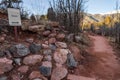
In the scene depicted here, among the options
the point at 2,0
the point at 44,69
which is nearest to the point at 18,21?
the point at 44,69

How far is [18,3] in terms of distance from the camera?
34.0 feet

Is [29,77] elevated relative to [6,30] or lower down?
lower down

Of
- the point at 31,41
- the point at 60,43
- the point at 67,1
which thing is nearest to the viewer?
the point at 31,41

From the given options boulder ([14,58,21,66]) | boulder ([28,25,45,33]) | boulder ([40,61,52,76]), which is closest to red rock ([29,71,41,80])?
boulder ([40,61,52,76])

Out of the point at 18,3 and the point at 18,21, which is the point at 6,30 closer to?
the point at 18,21

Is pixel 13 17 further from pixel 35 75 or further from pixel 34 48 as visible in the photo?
pixel 35 75

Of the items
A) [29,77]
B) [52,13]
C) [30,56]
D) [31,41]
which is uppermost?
[52,13]

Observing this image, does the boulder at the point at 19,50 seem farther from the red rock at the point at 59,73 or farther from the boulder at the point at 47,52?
the red rock at the point at 59,73

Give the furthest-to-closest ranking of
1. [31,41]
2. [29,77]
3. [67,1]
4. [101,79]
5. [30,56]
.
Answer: [67,1] < [31,41] < [101,79] < [30,56] < [29,77]

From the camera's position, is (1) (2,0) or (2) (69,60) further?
(1) (2,0)

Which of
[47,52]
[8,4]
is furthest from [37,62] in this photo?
[8,4]

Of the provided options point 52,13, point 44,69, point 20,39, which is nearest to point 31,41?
point 20,39

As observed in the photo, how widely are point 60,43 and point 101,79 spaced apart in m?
2.18

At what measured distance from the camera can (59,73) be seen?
571 centimetres
